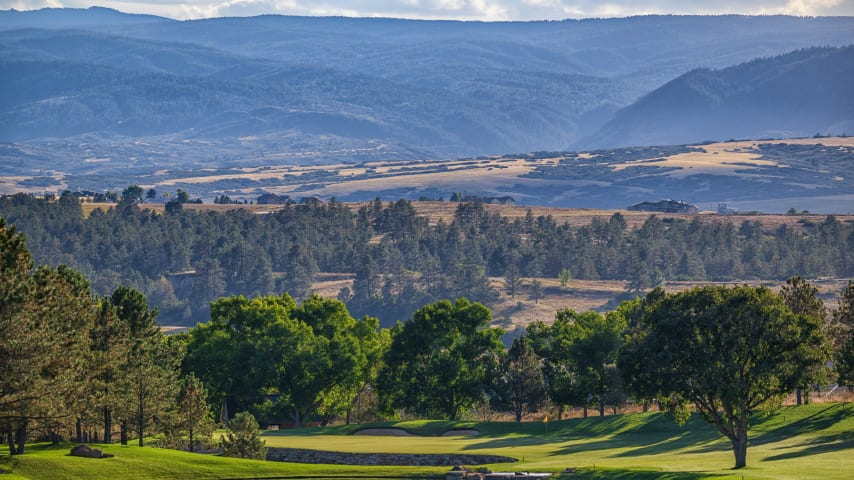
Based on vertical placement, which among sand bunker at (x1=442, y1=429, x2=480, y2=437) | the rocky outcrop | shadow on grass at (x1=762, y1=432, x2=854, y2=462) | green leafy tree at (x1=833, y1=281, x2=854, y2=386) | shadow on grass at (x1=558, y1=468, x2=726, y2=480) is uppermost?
green leafy tree at (x1=833, y1=281, x2=854, y2=386)

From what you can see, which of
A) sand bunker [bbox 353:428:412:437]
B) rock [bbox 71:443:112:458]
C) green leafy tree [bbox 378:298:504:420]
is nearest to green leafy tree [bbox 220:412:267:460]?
rock [bbox 71:443:112:458]

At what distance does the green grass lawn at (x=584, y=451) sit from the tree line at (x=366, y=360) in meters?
2.17

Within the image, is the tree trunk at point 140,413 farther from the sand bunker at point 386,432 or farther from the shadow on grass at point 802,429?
the shadow on grass at point 802,429

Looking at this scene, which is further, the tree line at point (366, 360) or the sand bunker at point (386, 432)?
the sand bunker at point (386, 432)

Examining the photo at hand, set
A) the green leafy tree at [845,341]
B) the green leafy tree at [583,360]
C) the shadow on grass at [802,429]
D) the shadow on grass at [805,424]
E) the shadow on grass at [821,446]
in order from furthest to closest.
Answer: the green leafy tree at [583,360]
the green leafy tree at [845,341]
the shadow on grass at [805,424]
the shadow on grass at [802,429]
the shadow on grass at [821,446]

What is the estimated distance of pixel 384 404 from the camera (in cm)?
10344

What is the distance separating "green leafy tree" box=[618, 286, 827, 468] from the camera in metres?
57.8

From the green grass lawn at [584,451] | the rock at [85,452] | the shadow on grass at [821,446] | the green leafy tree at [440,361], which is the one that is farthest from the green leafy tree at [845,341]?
the rock at [85,452]

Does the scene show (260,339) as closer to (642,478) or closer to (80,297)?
(80,297)

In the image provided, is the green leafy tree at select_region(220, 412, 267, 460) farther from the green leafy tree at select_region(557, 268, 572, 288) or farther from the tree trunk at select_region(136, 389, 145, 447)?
the green leafy tree at select_region(557, 268, 572, 288)

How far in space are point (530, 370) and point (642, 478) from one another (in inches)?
1601

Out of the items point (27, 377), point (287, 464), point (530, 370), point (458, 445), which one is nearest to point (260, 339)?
point (530, 370)

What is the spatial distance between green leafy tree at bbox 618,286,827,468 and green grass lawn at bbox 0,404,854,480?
9.92ft

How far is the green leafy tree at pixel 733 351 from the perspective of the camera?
57750 millimetres
